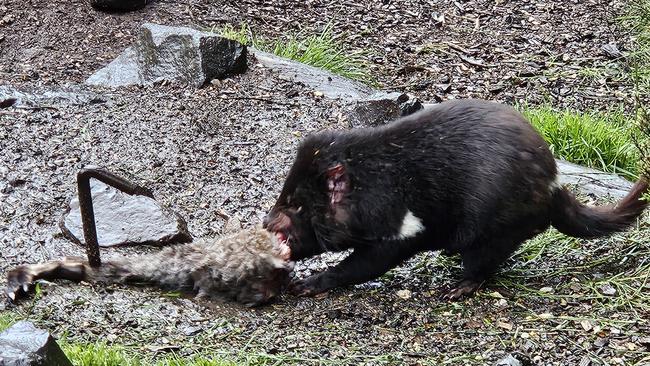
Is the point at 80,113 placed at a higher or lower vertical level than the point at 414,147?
lower

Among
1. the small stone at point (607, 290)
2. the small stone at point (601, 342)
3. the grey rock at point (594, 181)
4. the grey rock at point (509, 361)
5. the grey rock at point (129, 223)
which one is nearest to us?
the grey rock at point (509, 361)

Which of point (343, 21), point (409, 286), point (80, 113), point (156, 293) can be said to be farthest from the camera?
point (343, 21)

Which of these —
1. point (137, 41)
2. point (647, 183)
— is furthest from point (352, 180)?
point (137, 41)

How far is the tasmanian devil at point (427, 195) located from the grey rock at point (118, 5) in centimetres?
387

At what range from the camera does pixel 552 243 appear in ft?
15.4

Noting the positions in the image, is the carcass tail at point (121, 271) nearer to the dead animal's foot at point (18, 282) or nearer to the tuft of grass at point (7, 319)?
the dead animal's foot at point (18, 282)

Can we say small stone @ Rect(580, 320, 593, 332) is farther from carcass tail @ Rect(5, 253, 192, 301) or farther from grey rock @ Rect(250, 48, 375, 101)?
grey rock @ Rect(250, 48, 375, 101)

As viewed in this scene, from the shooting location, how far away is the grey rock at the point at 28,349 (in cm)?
288

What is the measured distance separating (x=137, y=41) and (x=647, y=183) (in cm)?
391

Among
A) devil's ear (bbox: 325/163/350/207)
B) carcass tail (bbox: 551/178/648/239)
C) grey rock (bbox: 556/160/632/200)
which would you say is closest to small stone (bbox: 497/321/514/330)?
carcass tail (bbox: 551/178/648/239)

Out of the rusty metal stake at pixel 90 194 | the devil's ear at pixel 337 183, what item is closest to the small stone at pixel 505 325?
the devil's ear at pixel 337 183

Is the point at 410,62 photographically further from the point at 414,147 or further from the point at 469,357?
the point at 469,357

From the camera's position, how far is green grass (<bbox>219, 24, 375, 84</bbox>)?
7059mm

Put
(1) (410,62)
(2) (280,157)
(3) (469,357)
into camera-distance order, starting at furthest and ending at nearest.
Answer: (1) (410,62), (2) (280,157), (3) (469,357)
